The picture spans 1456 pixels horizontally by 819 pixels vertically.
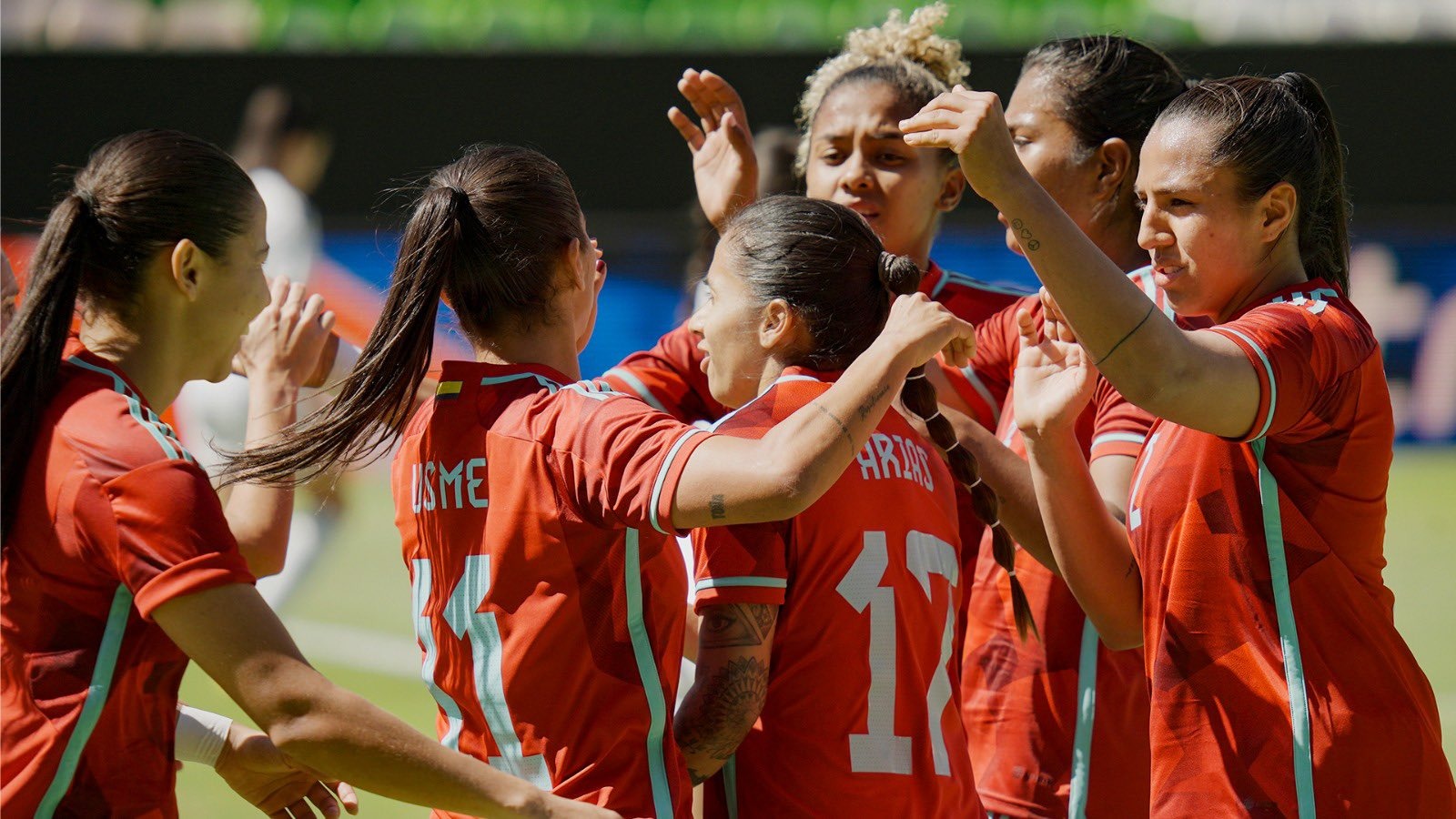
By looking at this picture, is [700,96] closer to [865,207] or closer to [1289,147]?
[865,207]

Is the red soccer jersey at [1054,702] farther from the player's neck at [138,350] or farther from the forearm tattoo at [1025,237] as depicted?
the player's neck at [138,350]

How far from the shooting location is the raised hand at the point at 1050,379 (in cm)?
282

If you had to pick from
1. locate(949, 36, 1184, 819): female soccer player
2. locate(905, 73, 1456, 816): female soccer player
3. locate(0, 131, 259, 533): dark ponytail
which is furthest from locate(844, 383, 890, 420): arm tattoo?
locate(0, 131, 259, 533): dark ponytail

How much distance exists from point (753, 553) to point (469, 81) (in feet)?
35.6

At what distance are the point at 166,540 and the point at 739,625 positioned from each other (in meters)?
0.94

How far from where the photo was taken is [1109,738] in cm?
317

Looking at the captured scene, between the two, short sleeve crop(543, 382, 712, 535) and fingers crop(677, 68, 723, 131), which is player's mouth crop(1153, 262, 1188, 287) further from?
fingers crop(677, 68, 723, 131)

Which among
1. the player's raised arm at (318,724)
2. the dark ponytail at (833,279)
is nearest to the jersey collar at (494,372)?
the dark ponytail at (833,279)

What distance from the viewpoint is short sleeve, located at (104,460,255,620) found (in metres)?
2.17

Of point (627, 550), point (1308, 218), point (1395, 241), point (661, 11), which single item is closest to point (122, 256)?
point (627, 550)

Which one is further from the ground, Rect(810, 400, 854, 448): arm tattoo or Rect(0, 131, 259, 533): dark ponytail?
Rect(0, 131, 259, 533): dark ponytail

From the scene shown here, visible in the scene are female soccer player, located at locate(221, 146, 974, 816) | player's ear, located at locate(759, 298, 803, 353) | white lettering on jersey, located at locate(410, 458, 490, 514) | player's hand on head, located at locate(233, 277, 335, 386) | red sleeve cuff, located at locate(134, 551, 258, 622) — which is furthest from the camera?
player's hand on head, located at locate(233, 277, 335, 386)

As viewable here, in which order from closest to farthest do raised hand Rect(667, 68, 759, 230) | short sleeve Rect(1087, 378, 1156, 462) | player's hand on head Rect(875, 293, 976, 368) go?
player's hand on head Rect(875, 293, 976, 368), short sleeve Rect(1087, 378, 1156, 462), raised hand Rect(667, 68, 759, 230)

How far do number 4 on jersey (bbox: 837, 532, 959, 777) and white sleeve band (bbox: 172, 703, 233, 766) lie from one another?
1.19 m
